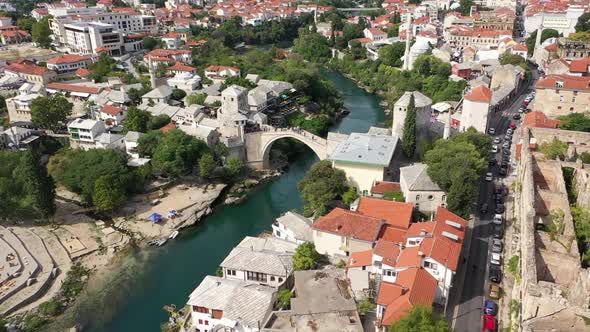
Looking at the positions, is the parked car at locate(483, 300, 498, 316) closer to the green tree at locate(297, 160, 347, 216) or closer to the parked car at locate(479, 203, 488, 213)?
the parked car at locate(479, 203, 488, 213)

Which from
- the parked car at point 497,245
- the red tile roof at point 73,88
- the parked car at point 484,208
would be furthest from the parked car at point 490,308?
the red tile roof at point 73,88

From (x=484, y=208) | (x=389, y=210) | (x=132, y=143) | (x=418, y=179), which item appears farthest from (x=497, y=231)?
(x=132, y=143)

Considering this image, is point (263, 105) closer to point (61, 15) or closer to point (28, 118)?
point (28, 118)

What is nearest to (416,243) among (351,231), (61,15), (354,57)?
(351,231)

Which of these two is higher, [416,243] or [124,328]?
[416,243]

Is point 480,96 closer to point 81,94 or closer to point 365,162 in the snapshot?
point 365,162

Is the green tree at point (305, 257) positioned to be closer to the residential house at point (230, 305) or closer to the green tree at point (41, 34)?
the residential house at point (230, 305)

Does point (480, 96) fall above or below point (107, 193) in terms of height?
above
